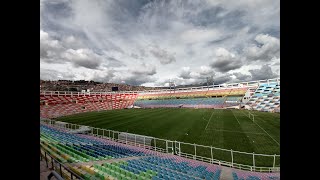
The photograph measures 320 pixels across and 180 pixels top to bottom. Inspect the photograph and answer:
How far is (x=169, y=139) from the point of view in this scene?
21219mm

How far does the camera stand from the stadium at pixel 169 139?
10.4 meters

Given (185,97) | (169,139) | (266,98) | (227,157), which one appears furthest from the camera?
(185,97)

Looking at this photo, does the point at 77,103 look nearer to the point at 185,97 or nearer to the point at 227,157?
the point at 185,97

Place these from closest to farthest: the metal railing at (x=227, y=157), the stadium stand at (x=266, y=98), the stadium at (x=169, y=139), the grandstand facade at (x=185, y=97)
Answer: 1. the stadium at (x=169, y=139)
2. the metal railing at (x=227, y=157)
3. the stadium stand at (x=266, y=98)
4. the grandstand facade at (x=185, y=97)

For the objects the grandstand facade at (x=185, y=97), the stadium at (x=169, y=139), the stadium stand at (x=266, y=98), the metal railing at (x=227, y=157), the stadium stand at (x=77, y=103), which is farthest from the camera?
the grandstand facade at (x=185, y=97)

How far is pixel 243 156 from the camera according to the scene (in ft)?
52.0

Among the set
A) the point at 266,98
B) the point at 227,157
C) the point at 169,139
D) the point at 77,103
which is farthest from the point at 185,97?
the point at 227,157

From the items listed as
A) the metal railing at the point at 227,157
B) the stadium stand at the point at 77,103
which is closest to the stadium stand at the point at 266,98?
the metal railing at the point at 227,157

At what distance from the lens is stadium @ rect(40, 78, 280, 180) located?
A: 34.2 ft

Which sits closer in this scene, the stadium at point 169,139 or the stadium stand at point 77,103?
the stadium at point 169,139

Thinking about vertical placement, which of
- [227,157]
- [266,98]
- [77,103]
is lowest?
[227,157]

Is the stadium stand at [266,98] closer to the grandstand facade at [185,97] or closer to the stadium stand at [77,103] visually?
the grandstand facade at [185,97]
